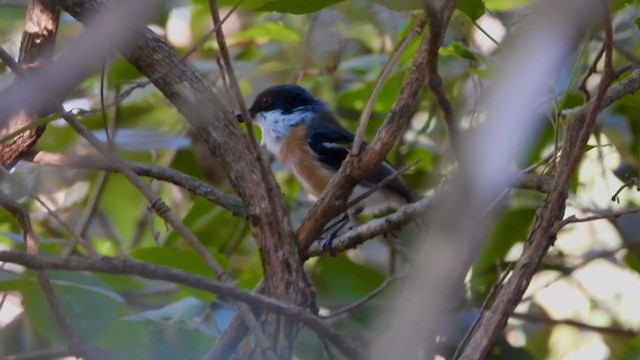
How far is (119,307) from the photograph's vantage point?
195 cm

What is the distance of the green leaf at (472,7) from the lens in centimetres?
175

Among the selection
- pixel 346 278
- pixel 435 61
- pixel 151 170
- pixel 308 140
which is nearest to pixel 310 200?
pixel 308 140

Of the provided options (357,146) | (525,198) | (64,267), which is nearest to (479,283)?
(525,198)

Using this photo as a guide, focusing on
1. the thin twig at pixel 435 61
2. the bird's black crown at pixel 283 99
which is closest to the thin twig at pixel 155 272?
the thin twig at pixel 435 61

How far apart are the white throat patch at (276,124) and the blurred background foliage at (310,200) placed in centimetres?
11

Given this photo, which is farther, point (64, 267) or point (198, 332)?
point (198, 332)

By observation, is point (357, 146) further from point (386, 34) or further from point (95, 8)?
point (386, 34)

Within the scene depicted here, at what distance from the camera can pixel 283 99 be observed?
3.99 meters

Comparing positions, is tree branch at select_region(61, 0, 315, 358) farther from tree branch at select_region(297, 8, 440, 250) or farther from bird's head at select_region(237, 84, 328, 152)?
bird's head at select_region(237, 84, 328, 152)

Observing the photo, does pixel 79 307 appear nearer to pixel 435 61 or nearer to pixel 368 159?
pixel 368 159

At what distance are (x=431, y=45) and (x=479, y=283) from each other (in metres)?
1.58

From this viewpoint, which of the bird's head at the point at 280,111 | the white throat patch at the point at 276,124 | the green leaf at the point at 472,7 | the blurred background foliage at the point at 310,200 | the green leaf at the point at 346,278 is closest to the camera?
the green leaf at the point at 472,7

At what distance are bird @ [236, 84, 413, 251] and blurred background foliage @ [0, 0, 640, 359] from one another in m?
0.09

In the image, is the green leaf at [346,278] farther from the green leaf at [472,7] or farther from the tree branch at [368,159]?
the green leaf at [472,7]
